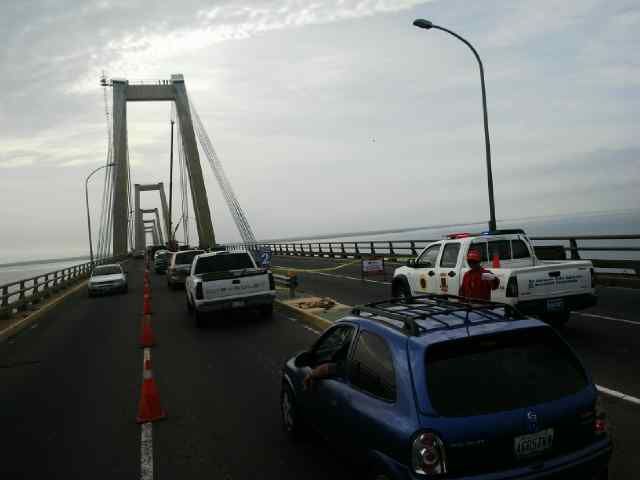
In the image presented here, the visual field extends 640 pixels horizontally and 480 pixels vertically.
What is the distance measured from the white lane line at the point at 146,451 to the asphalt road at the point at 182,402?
0.06 m

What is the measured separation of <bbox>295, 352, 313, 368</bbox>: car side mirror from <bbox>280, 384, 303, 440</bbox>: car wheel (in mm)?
392

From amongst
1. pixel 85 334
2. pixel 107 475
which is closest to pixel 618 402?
pixel 107 475

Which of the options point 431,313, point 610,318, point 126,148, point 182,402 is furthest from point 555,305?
point 126,148

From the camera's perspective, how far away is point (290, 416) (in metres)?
5.69

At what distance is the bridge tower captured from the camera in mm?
47750

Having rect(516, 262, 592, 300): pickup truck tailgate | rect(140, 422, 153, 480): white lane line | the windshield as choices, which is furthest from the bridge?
the windshield

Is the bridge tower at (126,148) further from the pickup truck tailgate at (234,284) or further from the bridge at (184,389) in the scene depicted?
the pickup truck tailgate at (234,284)

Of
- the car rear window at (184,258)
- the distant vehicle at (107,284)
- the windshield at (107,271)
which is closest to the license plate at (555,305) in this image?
the car rear window at (184,258)

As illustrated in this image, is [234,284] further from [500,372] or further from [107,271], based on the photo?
[107,271]

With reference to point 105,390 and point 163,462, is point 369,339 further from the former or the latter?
point 105,390

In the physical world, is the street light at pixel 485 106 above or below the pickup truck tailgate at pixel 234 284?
above

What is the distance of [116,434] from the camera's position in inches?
246

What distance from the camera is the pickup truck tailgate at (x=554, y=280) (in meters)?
8.98

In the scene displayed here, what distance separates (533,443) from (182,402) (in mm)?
5094
